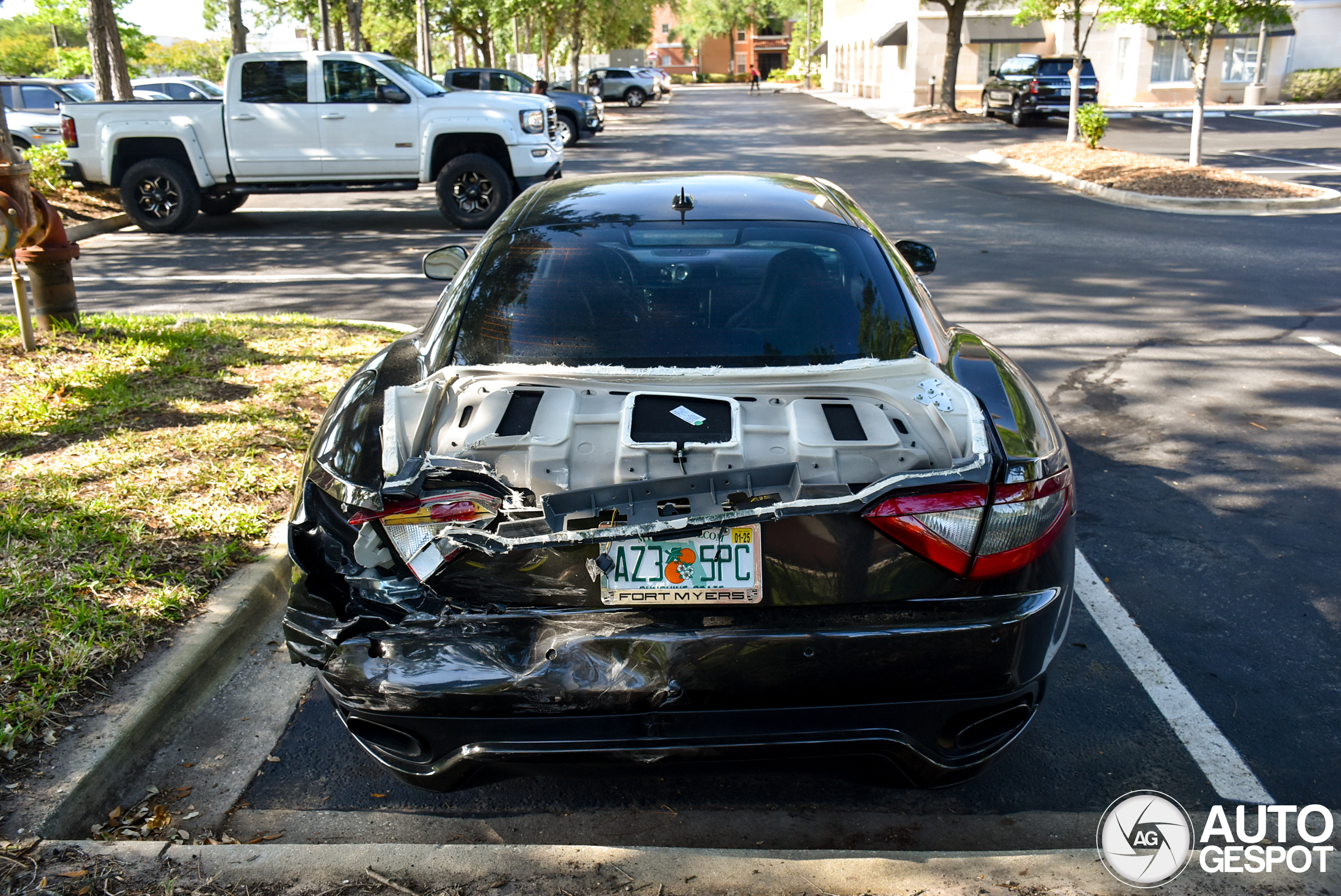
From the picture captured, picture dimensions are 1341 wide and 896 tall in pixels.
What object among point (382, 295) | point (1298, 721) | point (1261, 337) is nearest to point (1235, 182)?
point (1261, 337)

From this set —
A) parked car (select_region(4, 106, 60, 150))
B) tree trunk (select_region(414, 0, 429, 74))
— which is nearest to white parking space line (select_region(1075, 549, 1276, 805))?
parked car (select_region(4, 106, 60, 150))

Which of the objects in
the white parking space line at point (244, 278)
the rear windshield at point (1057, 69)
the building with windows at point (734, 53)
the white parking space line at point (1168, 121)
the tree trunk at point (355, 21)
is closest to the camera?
the white parking space line at point (244, 278)

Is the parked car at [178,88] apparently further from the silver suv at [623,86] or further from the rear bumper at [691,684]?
the silver suv at [623,86]

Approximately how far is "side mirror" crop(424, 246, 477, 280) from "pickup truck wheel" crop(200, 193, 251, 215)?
11149 mm

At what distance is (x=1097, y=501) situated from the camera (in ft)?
15.7

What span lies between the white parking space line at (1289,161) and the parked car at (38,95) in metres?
22.7

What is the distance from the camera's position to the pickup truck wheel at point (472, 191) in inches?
515

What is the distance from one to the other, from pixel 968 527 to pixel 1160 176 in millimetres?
15721

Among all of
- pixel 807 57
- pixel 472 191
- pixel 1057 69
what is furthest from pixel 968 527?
pixel 807 57

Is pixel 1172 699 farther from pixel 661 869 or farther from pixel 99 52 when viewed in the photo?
pixel 99 52

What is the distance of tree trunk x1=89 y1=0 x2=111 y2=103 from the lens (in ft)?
49.3

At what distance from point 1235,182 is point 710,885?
15952mm

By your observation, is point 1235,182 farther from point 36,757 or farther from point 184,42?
point 184,42

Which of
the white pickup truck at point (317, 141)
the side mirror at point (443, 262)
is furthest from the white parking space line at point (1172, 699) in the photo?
the white pickup truck at point (317, 141)
